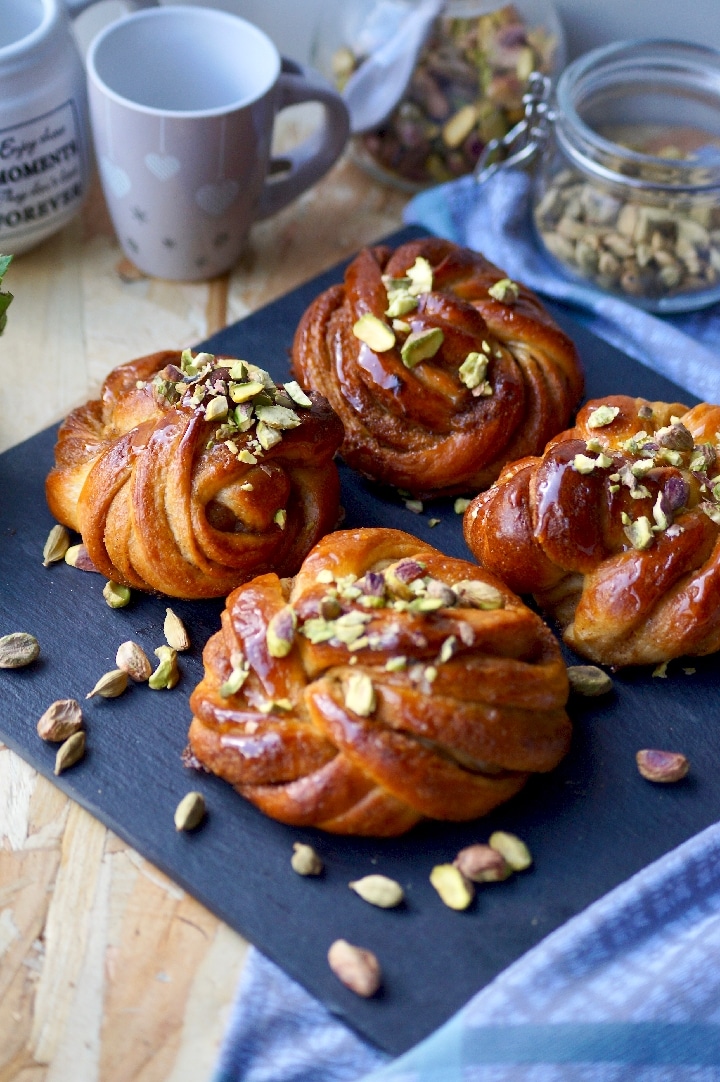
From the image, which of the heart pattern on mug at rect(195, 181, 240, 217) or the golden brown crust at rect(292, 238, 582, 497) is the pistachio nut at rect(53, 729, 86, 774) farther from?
the heart pattern on mug at rect(195, 181, 240, 217)

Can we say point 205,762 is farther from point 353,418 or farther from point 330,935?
point 353,418

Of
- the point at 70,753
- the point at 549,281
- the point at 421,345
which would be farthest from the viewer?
the point at 549,281

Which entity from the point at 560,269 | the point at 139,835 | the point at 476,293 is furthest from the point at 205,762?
the point at 560,269

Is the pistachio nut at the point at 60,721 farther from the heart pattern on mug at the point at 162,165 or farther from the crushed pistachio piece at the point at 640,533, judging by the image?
the heart pattern on mug at the point at 162,165

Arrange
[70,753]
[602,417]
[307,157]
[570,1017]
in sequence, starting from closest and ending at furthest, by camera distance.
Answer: [570,1017], [70,753], [602,417], [307,157]

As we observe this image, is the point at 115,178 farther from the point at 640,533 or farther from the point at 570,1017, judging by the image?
the point at 570,1017

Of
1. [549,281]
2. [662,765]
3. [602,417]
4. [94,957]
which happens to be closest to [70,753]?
[94,957]

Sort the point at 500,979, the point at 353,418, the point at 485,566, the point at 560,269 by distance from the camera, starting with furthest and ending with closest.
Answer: the point at 560,269 < the point at 353,418 < the point at 485,566 < the point at 500,979

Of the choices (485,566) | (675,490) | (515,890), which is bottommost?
(515,890)
